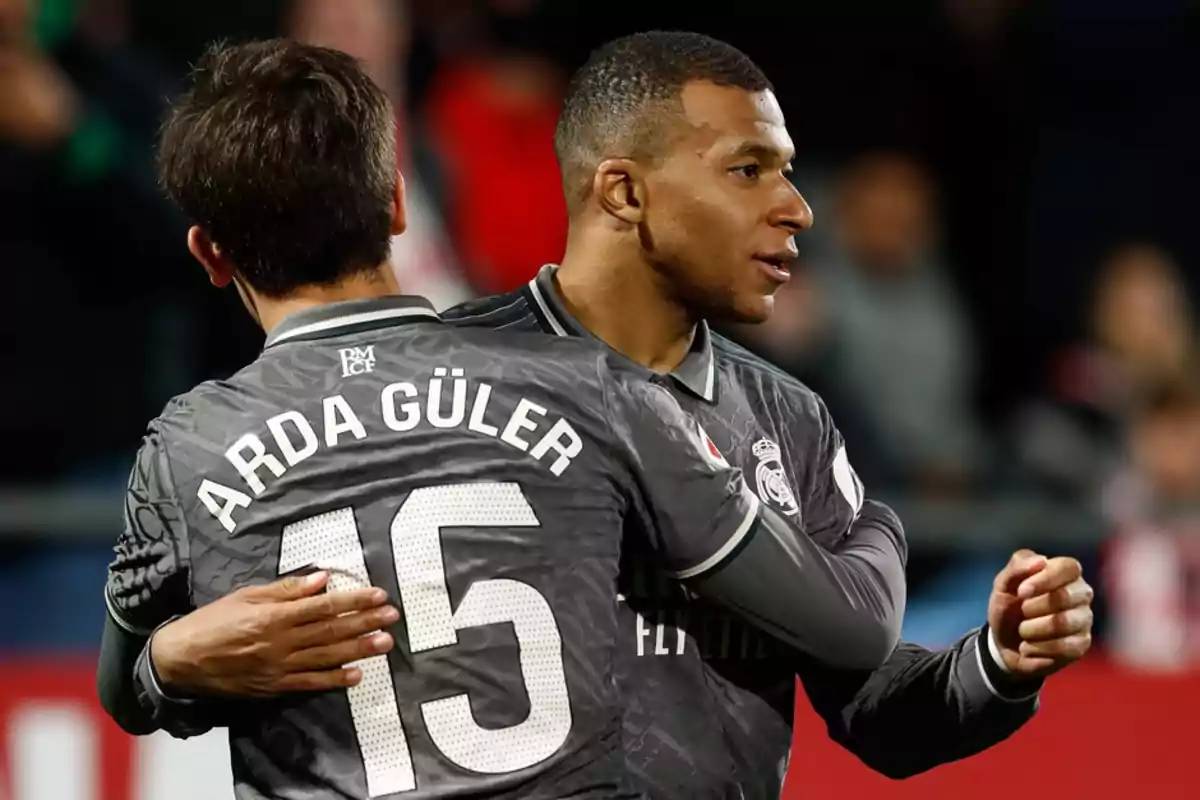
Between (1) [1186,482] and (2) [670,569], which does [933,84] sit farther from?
(2) [670,569]

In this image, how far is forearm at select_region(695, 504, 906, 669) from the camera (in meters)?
2.21

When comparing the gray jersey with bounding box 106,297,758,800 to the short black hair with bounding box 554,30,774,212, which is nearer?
the gray jersey with bounding box 106,297,758,800

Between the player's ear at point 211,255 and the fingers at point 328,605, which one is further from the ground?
the player's ear at point 211,255

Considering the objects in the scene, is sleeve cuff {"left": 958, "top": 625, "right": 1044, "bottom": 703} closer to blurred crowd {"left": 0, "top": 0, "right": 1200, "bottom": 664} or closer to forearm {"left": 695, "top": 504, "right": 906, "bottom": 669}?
forearm {"left": 695, "top": 504, "right": 906, "bottom": 669}

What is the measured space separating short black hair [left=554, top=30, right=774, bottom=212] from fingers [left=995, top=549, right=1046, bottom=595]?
66 centimetres

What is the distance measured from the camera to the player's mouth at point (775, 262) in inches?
97.5

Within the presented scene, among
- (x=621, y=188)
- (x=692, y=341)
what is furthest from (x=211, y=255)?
(x=692, y=341)

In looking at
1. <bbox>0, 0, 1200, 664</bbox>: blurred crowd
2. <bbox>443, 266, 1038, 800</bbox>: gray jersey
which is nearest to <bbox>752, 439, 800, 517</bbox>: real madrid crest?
<bbox>443, 266, 1038, 800</bbox>: gray jersey

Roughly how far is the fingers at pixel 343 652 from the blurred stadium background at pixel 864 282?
1932 mm

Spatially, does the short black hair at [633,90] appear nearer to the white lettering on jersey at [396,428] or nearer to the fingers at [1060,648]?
the white lettering on jersey at [396,428]

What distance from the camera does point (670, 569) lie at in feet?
7.36

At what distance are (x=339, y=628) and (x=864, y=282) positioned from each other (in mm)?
4236

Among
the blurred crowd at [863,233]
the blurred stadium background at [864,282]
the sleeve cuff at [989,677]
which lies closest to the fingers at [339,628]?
the sleeve cuff at [989,677]

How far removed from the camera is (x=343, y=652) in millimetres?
2119
